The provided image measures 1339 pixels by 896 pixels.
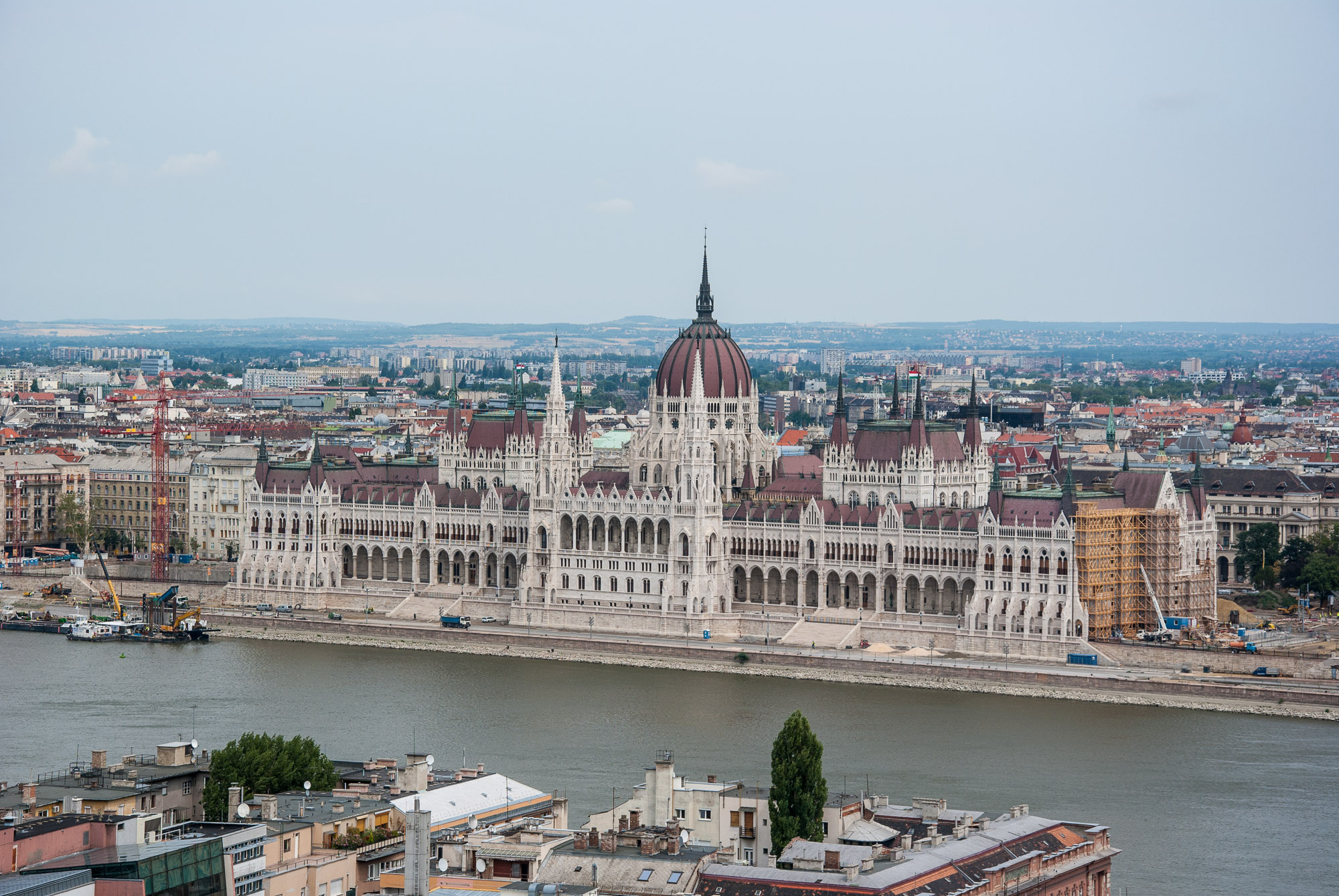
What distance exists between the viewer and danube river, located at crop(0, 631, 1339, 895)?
2319 inches

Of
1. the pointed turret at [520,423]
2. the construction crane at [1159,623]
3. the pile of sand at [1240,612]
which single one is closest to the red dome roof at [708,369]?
the pointed turret at [520,423]

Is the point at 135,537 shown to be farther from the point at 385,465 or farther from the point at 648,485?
the point at 648,485

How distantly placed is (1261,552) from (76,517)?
179 feet

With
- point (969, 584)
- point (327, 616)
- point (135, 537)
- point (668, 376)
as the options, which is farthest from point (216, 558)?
point (969, 584)

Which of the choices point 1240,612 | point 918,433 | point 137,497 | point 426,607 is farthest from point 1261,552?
point 137,497

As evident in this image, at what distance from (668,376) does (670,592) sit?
1112cm

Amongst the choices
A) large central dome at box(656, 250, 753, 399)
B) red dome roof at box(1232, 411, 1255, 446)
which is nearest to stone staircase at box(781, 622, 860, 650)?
large central dome at box(656, 250, 753, 399)

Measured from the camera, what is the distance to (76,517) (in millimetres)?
118000

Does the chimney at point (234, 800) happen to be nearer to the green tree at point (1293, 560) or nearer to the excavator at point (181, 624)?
the excavator at point (181, 624)

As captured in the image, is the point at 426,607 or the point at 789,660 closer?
the point at 789,660

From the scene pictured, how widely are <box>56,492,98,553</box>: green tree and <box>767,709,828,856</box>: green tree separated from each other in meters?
76.5

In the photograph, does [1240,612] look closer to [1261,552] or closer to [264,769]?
[1261,552]

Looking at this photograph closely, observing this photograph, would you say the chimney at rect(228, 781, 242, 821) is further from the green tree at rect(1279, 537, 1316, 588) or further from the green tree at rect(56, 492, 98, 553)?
the green tree at rect(56, 492, 98, 553)

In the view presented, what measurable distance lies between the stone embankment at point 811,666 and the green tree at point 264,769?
35607 mm
